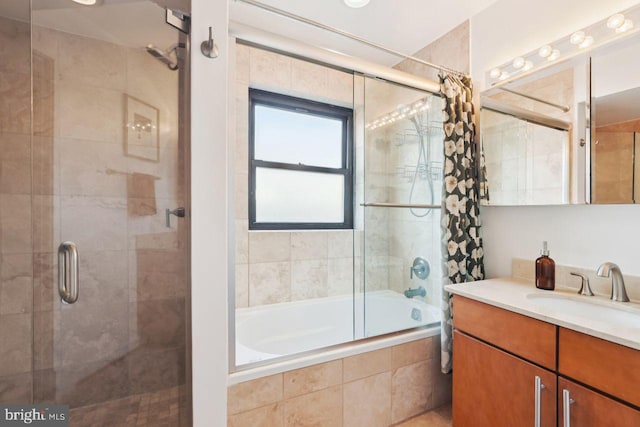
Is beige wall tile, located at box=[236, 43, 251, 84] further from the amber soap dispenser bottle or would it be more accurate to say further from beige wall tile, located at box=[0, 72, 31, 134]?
the amber soap dispenser bottle

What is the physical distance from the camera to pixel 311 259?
2.46m

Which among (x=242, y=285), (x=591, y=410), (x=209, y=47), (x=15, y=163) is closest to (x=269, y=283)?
(x=242, y=285)

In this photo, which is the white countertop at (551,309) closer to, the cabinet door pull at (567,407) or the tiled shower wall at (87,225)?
the cabinet door pull at (567,407)

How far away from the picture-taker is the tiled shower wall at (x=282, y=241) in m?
2.21

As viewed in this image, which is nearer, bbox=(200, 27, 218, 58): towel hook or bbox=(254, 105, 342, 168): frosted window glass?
bbox=(200, 27, 218, 58): towel hook

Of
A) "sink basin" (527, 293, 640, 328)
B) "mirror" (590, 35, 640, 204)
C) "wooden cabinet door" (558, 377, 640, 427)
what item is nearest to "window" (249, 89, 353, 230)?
"sink basin" (527, 293, 640, 328)

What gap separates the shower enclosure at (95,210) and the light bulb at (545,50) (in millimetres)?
1798

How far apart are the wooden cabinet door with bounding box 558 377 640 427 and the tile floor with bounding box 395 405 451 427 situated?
0.79 m

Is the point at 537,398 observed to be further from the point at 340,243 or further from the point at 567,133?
the point at 340,243

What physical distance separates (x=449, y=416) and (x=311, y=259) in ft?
4.61

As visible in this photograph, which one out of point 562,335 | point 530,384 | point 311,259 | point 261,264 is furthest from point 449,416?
point 261,264

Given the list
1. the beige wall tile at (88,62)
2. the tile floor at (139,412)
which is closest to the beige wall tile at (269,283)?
the tile floor at (139,412)

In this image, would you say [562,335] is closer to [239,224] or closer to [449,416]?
[449,416]

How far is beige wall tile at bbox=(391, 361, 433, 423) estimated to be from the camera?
5.35 ft
